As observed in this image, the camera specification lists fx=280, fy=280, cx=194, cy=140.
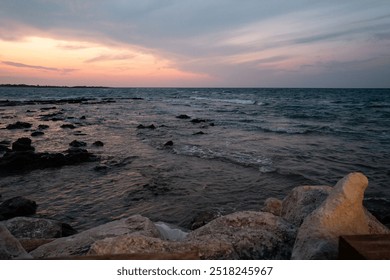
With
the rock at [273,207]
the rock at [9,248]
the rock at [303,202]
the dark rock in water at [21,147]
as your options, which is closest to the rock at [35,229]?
the rock at [9,248]

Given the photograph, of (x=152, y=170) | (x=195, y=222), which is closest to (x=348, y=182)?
(x=195, y=222)

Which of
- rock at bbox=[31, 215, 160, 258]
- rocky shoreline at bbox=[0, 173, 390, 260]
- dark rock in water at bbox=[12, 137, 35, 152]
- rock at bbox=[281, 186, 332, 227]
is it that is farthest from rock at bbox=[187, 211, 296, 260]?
dark rock in water at bbox=[12, 137, 35, 152]

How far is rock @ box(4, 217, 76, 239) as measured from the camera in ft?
17.1

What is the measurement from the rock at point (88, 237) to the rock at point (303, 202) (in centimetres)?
234

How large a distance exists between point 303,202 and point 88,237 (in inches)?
140

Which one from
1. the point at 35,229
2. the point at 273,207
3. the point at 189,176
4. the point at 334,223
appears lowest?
the point at 189,176

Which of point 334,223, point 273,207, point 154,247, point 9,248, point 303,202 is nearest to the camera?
point 9,248

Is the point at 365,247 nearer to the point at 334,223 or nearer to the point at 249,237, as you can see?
the point at 334,223

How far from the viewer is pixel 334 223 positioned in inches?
135

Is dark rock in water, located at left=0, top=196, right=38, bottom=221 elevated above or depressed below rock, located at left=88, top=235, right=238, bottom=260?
below

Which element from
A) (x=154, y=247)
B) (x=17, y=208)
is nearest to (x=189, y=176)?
(x=17, y=208)

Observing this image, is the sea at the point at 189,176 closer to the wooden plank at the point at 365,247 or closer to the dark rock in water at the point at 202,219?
the dark rock in water at the point at 202,219

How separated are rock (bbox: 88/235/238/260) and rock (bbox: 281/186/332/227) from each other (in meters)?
1.71

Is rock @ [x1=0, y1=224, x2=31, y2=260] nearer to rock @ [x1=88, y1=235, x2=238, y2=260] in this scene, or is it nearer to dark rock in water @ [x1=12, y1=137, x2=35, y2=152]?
rock @ [x1=88, y1=235, x2=238, y2=260]
